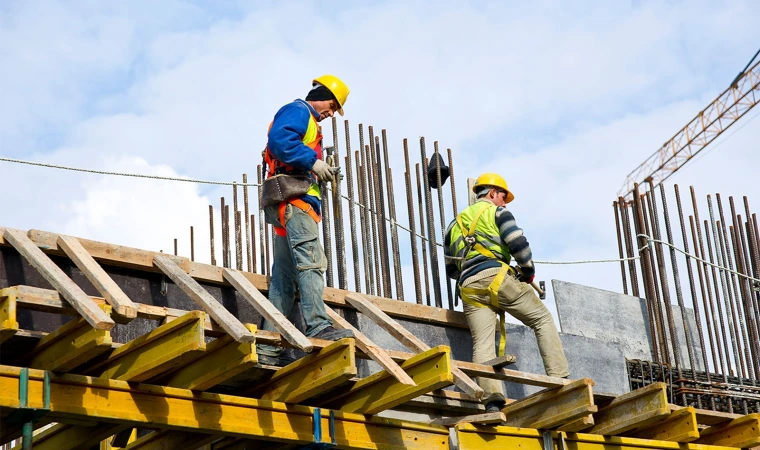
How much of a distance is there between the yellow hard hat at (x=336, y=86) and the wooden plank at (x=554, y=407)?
280 centimetres

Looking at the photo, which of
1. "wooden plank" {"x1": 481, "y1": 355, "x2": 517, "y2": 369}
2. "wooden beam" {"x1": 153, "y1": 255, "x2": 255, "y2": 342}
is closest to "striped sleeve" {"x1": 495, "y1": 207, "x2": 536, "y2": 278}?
"wooden plank" {"x1": 481, "y1": 355, "x2": 517, "y2": 369}

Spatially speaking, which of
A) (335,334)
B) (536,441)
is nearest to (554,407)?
(536,441)

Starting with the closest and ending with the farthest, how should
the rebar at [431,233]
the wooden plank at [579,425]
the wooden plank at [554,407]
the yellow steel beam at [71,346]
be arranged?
the yellow steel beam at [71,346] → the wooden plank at [554,407] → the wooden plank at [579,425] → the rebar at [431,233]

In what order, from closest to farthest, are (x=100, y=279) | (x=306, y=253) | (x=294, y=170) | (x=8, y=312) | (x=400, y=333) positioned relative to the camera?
(x=8, y=312) < (x=100, y=279) < (x=306, y=253) < (x=294, y=170) < (x=400, y=333)

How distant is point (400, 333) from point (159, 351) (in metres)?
2.41

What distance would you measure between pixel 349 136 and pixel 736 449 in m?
4.78

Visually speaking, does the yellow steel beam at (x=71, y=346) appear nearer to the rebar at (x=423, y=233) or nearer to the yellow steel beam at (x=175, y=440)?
the yellow steel beam at (x=175, y=440)

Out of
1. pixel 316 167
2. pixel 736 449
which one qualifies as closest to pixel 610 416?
pixel 736 449

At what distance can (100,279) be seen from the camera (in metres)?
7.00

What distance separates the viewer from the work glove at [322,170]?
8.39m

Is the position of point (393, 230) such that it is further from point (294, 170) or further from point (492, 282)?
point (294, 170)

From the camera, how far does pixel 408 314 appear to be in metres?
9.82

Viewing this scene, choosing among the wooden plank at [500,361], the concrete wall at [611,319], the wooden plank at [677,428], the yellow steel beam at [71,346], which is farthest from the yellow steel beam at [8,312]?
the concrete wall at [611,319]

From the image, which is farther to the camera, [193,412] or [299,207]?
[299,207]
